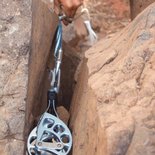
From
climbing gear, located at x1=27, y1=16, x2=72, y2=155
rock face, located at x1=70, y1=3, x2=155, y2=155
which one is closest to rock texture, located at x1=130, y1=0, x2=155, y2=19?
rock face, located at x1=70, y1=3, x2=155, y2=155

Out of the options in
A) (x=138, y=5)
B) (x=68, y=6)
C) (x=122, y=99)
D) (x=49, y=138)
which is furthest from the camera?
(x=138, y=5)

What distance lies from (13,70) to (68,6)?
0.38 metres

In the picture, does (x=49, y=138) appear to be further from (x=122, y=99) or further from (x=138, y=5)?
(x=138, y=5)

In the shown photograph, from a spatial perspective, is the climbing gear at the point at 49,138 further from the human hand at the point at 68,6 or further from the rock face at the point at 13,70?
the human hand at the point at 68,6

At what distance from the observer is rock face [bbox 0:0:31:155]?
106 centimetres

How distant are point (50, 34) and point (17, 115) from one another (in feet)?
1.05

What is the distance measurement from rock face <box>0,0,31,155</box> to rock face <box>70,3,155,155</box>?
0.15 meters

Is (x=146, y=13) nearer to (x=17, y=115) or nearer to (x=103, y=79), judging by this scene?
(x=103, y=79)

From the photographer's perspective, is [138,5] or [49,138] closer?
[49,138]

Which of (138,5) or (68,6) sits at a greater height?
(68,6)

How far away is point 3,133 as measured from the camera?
1056 mm

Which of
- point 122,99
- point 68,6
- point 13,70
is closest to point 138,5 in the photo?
point 68,6

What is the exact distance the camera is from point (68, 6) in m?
1.38

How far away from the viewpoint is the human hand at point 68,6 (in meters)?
1.38
